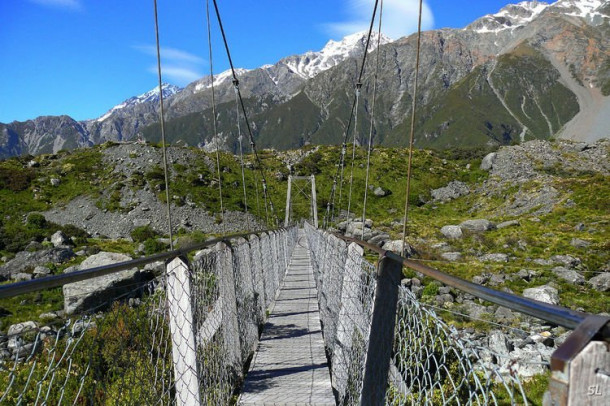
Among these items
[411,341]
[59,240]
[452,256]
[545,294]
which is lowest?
[452,256]

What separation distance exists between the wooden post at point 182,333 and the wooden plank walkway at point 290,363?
1.39 meters

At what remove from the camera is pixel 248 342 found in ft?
15.1

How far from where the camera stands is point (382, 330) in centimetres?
182

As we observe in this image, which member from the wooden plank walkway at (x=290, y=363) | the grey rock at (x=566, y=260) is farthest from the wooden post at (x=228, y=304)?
the grey rock at (x=566, y=260)

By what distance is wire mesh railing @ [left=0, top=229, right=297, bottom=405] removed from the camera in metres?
1.52

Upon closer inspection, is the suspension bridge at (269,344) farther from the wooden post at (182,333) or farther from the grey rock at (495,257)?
the grey rock at (495,257)

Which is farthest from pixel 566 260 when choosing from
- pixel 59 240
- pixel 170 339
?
pixel 59 240

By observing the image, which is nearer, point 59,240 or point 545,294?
point 545,294

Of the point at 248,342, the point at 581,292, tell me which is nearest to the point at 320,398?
the point at 248,342

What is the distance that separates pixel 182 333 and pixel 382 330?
1.13 meters

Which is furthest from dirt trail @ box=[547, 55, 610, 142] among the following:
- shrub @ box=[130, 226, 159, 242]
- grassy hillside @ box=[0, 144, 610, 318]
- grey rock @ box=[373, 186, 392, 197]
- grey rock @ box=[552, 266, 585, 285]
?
shrub @ box=[130, 226, 159, 242]

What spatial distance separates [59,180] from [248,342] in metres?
34.2

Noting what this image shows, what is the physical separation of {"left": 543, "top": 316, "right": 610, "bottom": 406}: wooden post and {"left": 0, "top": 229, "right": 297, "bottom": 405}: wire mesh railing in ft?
3.61

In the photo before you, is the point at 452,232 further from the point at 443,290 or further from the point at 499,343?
the point at 499,343
